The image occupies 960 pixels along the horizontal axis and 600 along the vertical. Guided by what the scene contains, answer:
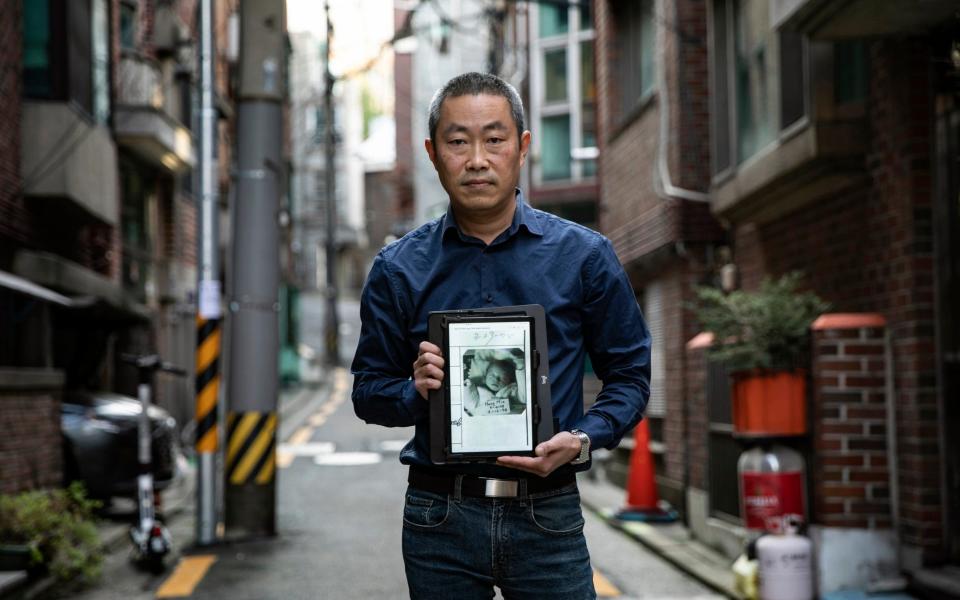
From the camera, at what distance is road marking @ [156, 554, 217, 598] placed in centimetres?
797

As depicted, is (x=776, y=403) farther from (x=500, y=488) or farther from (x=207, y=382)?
(x=207, y=382)

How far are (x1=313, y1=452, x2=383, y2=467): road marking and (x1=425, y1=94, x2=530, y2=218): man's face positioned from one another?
1405cm

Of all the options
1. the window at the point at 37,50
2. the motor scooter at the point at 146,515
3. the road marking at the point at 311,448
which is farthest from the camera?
the road marking at the point at 311,448

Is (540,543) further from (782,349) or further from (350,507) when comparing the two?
(350,507)

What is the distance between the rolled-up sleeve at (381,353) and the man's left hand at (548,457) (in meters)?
0.27

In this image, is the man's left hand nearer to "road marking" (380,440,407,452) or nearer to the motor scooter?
the motor scooter

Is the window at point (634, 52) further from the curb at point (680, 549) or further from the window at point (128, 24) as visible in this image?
the window at point (128, 24)

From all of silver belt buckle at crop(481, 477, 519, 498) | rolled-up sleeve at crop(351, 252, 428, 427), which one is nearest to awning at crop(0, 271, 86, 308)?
rolled-up sleeve at crop(351, 252, 428, 427)

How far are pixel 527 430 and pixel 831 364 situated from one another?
504 centimetres

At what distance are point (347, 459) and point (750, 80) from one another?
9.19 m

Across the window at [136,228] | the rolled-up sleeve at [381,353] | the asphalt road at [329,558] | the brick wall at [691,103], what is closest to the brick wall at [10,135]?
the asphalt road at [329,558]

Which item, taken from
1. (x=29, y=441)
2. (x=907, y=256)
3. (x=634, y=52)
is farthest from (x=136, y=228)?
(x=907, y=256)

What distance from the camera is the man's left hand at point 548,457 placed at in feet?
8.68

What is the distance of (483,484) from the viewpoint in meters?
2.79
